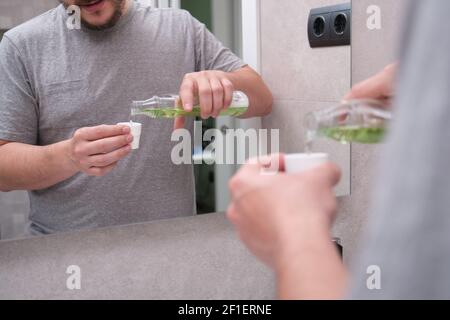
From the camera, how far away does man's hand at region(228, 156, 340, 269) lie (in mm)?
394

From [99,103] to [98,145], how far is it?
0.09 metres

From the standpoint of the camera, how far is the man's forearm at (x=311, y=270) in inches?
14.5

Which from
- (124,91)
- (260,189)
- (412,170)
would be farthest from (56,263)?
(412,170)

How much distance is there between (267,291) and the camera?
1.02 metres

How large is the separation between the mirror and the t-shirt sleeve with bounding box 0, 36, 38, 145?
25 millimetres

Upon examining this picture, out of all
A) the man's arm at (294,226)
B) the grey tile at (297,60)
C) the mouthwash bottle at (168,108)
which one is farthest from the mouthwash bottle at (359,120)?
the grey tile at (297,60)

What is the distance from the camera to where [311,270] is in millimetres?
373

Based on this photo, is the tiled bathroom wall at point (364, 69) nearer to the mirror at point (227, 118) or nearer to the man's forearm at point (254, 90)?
the mirror at point (227, 118)

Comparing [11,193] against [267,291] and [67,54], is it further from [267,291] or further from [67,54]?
[267,291]

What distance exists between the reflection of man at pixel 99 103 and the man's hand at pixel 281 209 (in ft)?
1.52

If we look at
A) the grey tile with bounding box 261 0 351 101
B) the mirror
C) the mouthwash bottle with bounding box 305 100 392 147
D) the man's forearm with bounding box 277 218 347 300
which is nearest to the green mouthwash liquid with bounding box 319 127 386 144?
the mouthwash bottle with bounding box 305 100 392 147

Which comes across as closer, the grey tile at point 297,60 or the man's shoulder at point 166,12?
the man's shoulder at point 166,12

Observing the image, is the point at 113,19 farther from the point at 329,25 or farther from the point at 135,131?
the point at 329,25
